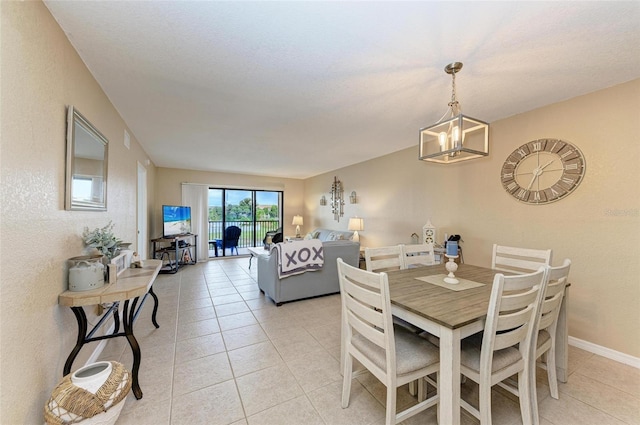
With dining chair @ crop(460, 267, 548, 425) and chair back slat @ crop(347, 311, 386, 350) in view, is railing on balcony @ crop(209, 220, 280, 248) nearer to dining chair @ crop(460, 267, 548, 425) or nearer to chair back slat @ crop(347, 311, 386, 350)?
chair back slat @ crop(347, 311, 386, 350)

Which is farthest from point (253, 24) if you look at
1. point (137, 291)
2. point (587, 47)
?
point (587, 47)

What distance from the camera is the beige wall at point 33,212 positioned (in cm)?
108

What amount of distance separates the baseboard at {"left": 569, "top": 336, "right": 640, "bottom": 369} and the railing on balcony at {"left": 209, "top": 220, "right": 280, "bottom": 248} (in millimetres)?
6625

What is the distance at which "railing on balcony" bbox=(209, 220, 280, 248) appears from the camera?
6.97 m

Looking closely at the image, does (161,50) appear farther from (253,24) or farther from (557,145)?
(557,145)

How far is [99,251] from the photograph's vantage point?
190 cm

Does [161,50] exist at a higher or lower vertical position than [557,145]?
higher

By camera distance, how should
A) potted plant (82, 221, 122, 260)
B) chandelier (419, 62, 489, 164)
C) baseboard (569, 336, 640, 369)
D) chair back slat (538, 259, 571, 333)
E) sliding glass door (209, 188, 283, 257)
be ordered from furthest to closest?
sliding glass door (209, 188, 283, 257) < baseboard (569, 336, 640, 369) < potted plant (82, 221, 122, 260) < chandelier (419, 62, 489, 164) < chair back slat (538, 259, 571, 333)

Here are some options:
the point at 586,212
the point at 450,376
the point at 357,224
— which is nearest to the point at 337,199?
the point at 357,224

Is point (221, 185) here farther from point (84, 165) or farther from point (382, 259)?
point (382, 259)

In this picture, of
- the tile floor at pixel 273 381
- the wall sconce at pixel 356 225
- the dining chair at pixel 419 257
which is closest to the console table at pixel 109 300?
the tile floor at pixel 273 381

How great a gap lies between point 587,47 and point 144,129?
451 centimetres

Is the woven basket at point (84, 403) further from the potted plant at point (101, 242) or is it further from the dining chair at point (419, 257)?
the dining chair at point (419, 257)

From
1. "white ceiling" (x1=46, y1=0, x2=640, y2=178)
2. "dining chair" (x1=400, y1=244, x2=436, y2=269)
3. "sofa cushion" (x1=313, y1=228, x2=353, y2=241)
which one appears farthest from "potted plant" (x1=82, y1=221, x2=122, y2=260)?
"sofa cushion" (x1=313, y1=228, x2=353, y2=241)
